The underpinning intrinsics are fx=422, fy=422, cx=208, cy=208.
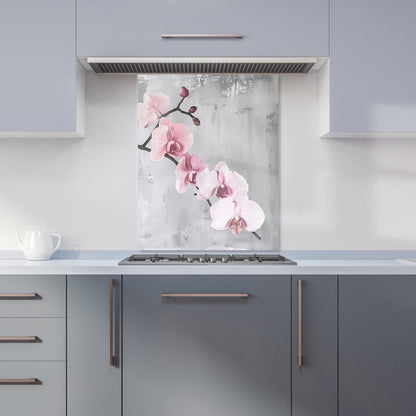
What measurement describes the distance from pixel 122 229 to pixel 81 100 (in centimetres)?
75

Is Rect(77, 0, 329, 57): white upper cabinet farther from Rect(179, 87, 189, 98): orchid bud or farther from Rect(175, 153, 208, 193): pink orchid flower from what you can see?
Rect(175, 153, 208, 193): pink orchid flower

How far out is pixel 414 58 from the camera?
2115 mm

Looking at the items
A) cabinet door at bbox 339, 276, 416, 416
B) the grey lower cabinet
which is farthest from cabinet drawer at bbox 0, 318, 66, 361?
cabinet door at bbox 339, 276, 416, 416

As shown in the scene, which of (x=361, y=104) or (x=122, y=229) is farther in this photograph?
(x=122, y=229)

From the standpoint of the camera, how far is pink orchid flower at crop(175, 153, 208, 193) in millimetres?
2402

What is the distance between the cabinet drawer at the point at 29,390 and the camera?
1922 millimetres

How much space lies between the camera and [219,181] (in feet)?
7.91

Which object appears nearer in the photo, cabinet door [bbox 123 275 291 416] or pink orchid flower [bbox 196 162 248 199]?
cabinet door [bbox 123 275 291 416]

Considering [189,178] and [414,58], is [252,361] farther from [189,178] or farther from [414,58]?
[414,58]


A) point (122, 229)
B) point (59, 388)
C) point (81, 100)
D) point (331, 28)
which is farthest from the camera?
point (122, 229)

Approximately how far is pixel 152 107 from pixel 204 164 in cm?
44

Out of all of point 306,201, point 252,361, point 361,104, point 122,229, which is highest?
point 361,104

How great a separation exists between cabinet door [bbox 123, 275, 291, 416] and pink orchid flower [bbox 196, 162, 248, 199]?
0.62 metres

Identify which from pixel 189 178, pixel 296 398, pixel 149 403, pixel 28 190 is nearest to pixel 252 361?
pixel 296 398
